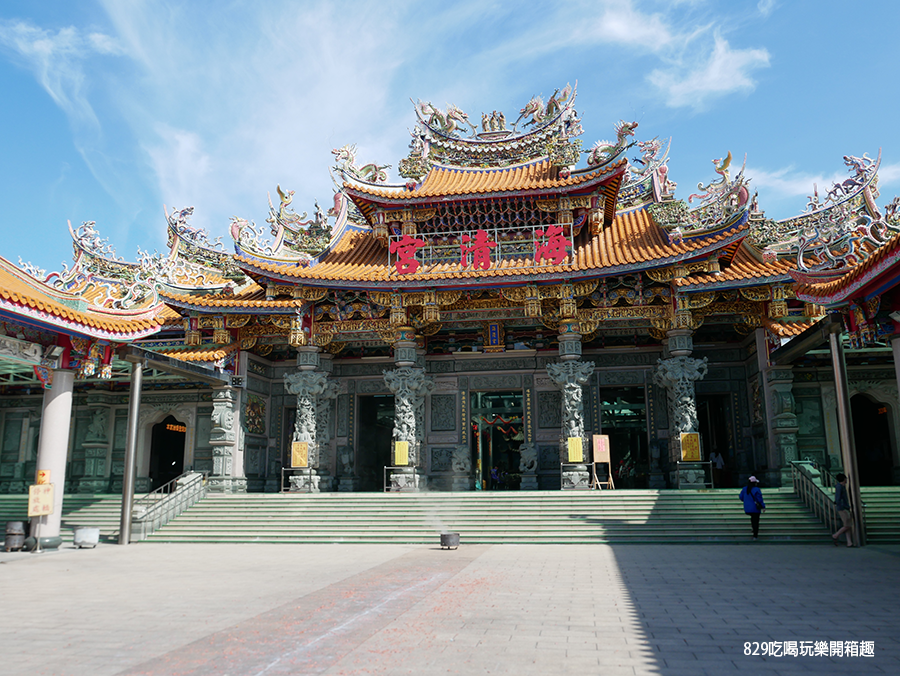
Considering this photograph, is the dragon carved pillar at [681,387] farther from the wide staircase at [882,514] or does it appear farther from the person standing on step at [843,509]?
the person standing on step at [843,509]

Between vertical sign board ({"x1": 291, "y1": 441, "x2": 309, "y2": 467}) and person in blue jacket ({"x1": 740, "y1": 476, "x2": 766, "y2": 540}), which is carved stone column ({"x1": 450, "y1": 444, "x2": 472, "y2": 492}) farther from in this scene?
person in blue jacket ({"x1": 740, "y1": 476, "x2": 766, "y2": 540})

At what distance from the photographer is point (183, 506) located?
15273mm

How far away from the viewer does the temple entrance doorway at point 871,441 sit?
18375 mm

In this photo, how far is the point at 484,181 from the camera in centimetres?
2036

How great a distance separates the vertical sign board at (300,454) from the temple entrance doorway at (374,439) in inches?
120

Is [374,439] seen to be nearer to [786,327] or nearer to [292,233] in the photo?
[292,233]

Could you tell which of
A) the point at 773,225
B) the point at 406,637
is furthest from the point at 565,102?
the point at 406,637

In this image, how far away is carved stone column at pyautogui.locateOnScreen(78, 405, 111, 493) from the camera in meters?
19.3

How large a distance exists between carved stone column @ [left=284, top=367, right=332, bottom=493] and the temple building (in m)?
0.05

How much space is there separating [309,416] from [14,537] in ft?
23.4

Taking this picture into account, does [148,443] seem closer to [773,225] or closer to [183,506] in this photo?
[183,506]

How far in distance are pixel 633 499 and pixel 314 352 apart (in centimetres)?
898

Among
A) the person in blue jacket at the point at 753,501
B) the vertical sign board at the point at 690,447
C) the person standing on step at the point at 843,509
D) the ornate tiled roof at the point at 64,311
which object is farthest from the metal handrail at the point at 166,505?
the person standing on step at the point at 843,509

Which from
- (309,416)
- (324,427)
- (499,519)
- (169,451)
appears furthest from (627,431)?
(169,451)
